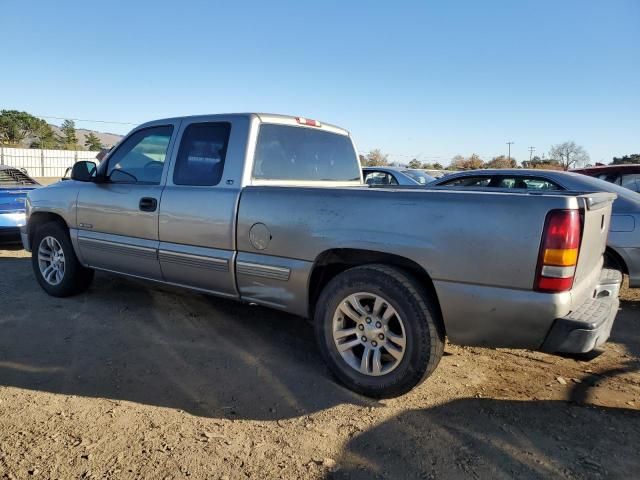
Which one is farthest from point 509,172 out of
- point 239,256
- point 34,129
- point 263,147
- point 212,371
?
point 34,129

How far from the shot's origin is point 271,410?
9.70ft

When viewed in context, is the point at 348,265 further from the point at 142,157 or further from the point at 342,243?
the point at 142,157

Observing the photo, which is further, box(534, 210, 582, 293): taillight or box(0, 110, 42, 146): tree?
box(0, 110, 42, 146): tree

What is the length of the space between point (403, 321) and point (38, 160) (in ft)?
120

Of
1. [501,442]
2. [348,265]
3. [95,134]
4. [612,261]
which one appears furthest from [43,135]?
[501,442]

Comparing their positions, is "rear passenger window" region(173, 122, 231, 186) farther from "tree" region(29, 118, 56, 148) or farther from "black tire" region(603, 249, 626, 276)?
"tree" region(29, 118, 56, 148)

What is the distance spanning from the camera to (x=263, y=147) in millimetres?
3932

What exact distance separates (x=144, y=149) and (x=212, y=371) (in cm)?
227

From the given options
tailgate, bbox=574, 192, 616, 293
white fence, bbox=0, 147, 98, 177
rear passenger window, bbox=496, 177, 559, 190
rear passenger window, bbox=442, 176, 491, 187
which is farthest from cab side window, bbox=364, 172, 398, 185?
white fence, bbox=0, 147, 98, 177

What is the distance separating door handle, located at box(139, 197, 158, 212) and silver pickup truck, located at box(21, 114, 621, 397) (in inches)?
0.5

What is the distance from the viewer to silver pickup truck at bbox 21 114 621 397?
103 inches

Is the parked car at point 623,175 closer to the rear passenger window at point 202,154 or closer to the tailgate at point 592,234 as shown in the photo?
the tailgate at point 592,234

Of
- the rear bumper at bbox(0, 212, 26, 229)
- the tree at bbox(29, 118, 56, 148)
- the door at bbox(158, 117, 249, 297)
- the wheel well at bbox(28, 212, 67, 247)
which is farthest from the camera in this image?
the tree at bbox(29, 118, 56, 148)

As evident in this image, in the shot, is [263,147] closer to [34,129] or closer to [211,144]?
[211,144]
